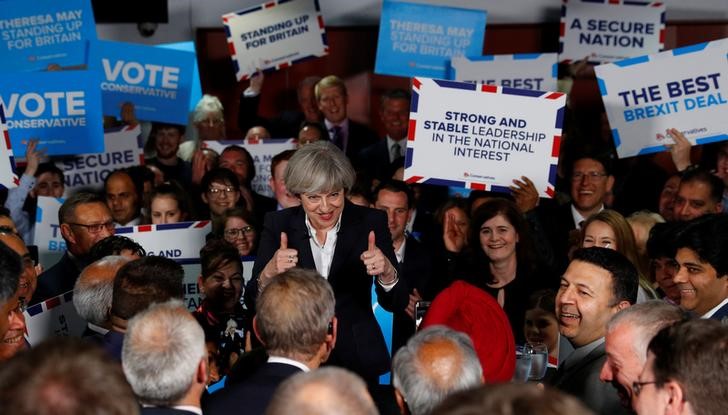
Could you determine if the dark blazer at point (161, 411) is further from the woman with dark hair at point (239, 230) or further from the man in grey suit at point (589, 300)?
the woman with dark hair at point (239, 230)

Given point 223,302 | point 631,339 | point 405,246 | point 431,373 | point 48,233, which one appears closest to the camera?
point 431,373

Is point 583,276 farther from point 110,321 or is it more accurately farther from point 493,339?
point 110,321

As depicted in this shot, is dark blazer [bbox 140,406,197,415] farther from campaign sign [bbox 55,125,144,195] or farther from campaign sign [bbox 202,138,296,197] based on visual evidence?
campaign sign [bbox 55,125,144,195]

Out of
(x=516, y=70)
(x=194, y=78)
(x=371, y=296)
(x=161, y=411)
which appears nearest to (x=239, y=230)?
(x=371, y=296)

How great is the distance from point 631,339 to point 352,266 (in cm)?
148

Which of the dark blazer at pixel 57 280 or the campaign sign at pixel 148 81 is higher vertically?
the campaign sign at pixel 148 81

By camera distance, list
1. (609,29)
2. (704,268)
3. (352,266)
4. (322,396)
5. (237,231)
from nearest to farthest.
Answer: (322,396)
(704,268)
(352,266)
(237,231)
(609,29)

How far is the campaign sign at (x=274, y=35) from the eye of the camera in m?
8.91

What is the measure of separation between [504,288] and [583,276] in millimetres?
1426

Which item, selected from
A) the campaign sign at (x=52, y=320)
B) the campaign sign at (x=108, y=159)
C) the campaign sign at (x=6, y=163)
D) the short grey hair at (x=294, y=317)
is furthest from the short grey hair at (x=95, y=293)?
the campaign sign at (x=108, y=159)

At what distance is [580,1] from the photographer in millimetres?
8922

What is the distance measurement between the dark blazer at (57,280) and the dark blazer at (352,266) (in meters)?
1.44

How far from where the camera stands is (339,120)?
8586mm

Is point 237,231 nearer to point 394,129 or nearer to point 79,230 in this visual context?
point 79,230
